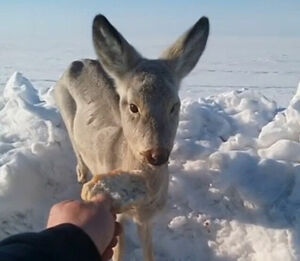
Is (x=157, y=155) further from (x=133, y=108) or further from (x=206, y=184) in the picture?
(x=206, y=184)

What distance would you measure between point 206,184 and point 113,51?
1803 millimetres

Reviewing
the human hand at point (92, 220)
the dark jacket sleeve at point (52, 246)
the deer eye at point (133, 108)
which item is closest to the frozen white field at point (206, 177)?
the deer eye at point (133, 108)

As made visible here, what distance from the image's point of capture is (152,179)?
4746 millimetres

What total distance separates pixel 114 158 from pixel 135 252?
0.97 meters

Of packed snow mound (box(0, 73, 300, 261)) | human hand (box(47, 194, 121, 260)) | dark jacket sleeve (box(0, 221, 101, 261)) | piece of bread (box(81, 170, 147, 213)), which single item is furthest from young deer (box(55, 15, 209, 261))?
dark jacket sleeve (box(0, 221, 101, 261))

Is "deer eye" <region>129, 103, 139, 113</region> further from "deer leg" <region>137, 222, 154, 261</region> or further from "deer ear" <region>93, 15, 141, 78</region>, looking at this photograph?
"deer leg" <region>137, 222, 154, 261</region>

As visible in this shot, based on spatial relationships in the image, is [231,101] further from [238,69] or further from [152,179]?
[238,69]

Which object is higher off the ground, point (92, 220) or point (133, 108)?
point (92, 220)

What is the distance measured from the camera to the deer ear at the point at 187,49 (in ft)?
16.6

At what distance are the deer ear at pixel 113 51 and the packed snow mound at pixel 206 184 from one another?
1444 mm

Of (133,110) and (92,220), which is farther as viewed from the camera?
(133,110)

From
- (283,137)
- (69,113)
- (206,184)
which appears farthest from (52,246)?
(283,137)

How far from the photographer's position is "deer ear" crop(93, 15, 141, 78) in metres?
4.75

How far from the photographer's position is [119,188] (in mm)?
3709
